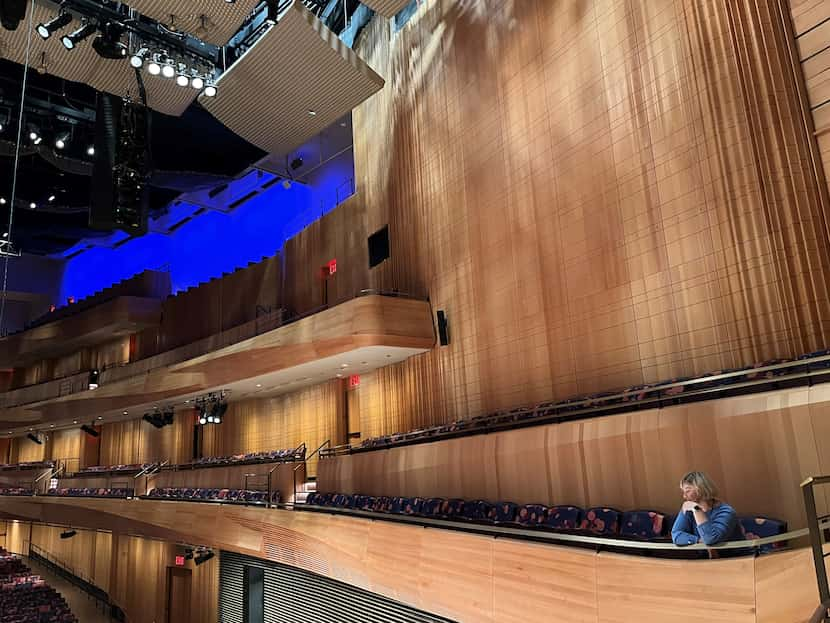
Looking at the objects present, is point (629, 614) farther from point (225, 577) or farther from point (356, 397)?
point (225, 577)

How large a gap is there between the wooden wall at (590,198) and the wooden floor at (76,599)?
409 inches

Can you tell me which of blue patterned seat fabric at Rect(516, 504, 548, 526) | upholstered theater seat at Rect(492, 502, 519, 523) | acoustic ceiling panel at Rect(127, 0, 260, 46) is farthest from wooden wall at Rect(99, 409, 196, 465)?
blue patterned seat fabric at Rect(516, 504, 548, 526)

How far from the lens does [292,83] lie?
430 inches

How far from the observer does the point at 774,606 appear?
290cm

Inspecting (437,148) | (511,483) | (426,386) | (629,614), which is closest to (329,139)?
(437,148)

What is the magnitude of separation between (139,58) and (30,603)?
40.7ft

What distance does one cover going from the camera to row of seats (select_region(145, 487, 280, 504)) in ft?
34.1

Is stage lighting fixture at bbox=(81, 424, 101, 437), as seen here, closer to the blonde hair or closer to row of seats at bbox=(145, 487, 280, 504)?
row of seats at bbox=(145, 487, 280, 504)

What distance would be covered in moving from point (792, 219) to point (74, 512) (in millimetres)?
17008

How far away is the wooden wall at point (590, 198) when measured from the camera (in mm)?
5699

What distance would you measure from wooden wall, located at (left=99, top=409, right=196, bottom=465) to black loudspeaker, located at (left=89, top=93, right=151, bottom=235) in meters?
8.50

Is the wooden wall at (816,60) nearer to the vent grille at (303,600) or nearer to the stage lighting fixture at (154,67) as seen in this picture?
the vent grille at (303,600)

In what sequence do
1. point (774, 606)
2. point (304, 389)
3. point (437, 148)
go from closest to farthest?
point (774, 606) < point (437, 148) < point (304, 389)

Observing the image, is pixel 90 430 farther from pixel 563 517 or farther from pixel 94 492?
pixel 563 517
